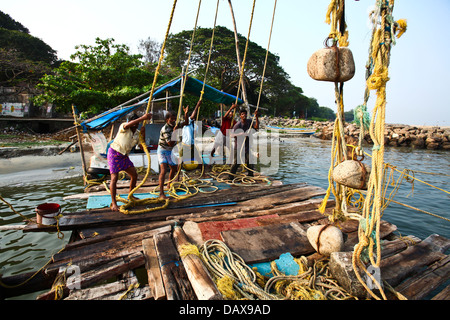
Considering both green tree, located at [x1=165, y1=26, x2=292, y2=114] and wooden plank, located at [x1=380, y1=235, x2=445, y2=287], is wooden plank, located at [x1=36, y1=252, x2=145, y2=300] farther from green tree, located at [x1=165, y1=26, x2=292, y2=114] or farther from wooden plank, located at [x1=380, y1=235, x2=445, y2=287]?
green tree, located at [x1=165, y1=26, x2=292, y2=114]

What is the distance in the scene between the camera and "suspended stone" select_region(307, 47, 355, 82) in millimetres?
2256

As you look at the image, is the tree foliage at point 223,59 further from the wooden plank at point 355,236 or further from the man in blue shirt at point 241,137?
the wooden plank at point 355,236

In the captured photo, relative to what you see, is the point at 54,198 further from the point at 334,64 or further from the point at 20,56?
the point at 20,56

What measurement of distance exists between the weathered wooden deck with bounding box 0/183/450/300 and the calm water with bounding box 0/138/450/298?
1179 mm

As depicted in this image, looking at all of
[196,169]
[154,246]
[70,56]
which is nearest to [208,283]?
[154,246]

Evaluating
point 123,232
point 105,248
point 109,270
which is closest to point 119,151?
point 123,232

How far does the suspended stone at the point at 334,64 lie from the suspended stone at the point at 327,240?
1728 millimetres

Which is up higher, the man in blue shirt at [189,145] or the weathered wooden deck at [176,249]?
the man in blue shirt at [189,145]

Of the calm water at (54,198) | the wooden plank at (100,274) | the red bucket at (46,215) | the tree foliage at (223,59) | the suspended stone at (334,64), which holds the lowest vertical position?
the calm water at (54,198)

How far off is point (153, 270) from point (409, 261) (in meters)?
3.21

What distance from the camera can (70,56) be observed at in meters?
15.3

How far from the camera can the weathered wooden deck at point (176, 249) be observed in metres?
2.47

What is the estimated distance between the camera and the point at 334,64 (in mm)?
2258

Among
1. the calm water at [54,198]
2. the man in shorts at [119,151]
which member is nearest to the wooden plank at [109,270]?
the man in shorts at [119,151]
